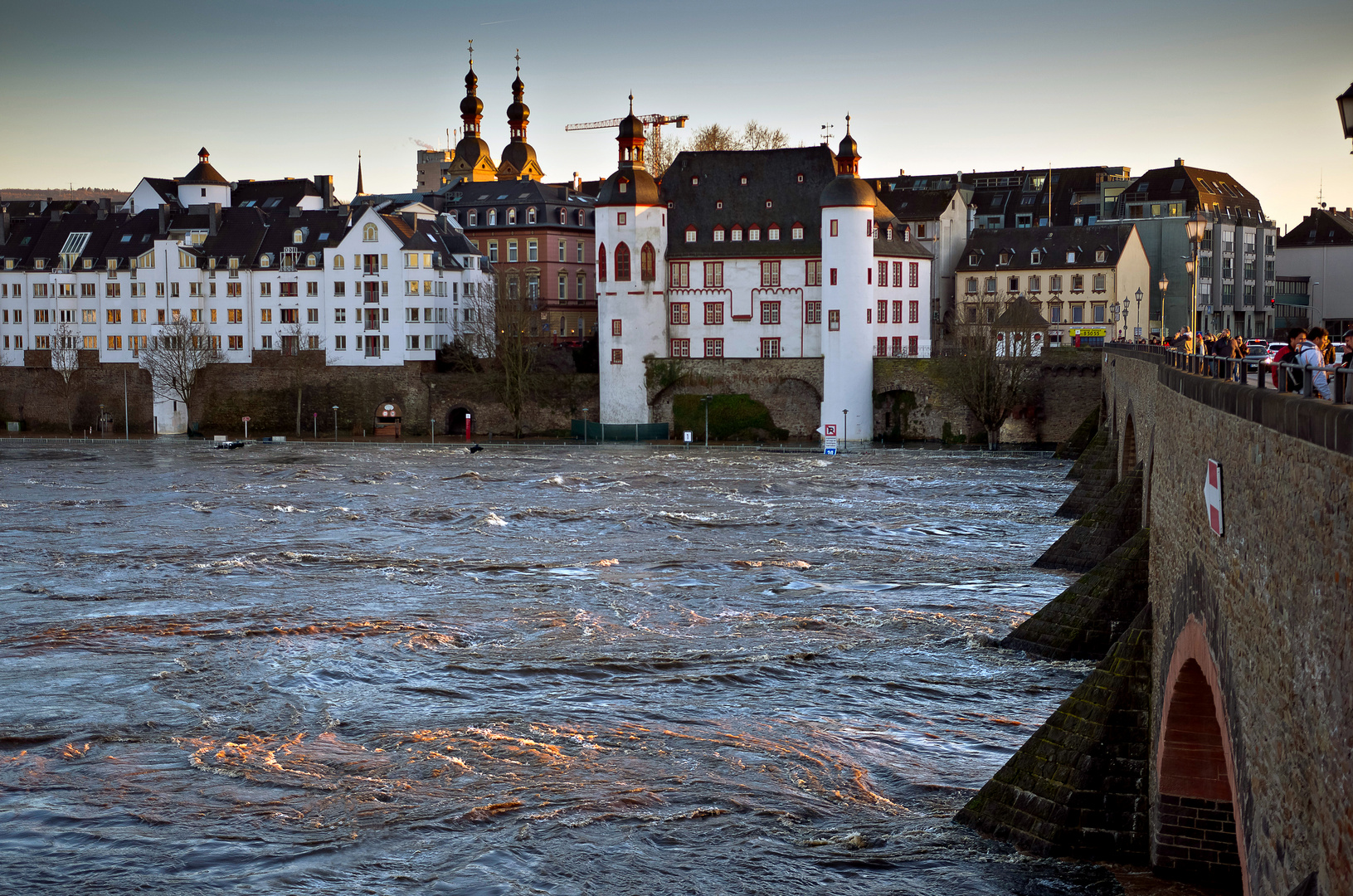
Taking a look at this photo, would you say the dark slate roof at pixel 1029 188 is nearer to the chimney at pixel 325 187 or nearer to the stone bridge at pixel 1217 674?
the chimney at pixel 325 187

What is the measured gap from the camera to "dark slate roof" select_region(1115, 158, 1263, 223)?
112 meters

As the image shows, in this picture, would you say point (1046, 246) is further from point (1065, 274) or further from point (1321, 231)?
point (1321, 231)

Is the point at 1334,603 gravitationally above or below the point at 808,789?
above

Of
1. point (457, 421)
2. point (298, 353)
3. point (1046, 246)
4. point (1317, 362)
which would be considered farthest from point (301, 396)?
point (1317, 362)

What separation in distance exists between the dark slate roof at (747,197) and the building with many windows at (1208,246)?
2955 cm

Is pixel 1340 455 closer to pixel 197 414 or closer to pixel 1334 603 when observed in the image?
pixel 1334 603

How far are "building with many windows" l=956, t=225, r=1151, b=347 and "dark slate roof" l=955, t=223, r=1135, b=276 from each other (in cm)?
6

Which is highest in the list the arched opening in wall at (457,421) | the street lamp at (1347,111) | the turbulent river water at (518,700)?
the street lamp at (1347,111)

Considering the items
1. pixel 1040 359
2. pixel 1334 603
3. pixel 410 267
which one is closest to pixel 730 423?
pixel 1040 359

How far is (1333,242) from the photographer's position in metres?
110

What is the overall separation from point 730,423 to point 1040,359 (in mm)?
18470

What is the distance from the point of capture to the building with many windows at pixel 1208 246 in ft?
351

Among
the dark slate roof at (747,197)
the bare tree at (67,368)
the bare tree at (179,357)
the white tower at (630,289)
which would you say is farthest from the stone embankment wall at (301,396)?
the dark slate roof at (747,197)

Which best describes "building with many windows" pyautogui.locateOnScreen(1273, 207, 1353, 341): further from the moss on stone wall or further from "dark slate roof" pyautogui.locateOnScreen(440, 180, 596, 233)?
"dark slate roof" pyautogui.locateOnScreen(440, 180, 596, 233)
